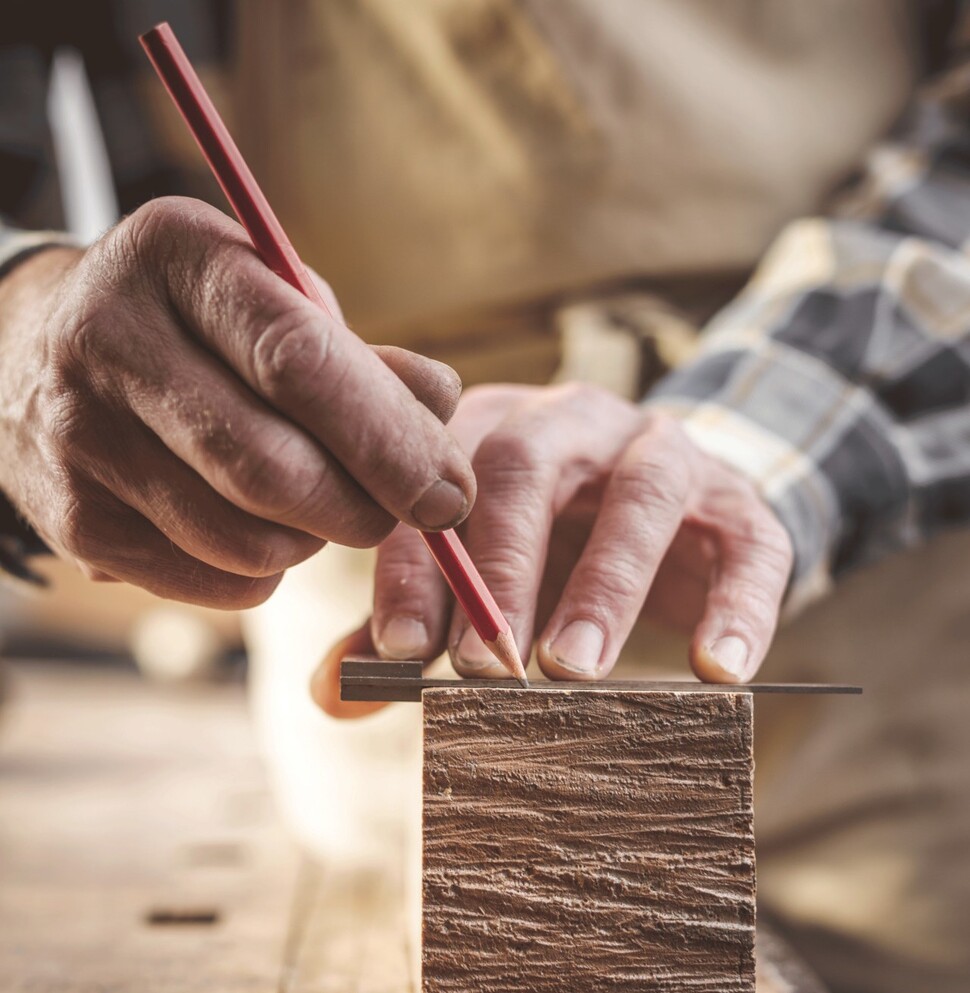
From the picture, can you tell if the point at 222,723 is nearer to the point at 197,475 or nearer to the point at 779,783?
the point at 779,783

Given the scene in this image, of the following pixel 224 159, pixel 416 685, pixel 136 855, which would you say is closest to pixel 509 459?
pixel 416 685

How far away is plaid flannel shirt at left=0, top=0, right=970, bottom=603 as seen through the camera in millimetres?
957

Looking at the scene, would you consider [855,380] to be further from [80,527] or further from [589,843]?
[80,527]

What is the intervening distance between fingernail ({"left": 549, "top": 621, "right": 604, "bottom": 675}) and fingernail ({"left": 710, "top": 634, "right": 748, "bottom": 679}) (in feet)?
0.27

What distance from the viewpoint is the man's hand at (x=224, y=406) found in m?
0.42

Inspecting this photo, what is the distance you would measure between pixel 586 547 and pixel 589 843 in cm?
21

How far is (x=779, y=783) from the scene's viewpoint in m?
1.24

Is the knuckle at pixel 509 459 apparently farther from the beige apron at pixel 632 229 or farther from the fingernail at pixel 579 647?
the beige apron at pixel 632 229

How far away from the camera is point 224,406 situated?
0.43 meters

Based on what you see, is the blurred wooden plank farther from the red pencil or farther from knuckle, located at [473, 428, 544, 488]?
the red pencil

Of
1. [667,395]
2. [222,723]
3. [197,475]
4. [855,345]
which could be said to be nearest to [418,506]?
[197,475]

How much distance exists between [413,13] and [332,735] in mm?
1006

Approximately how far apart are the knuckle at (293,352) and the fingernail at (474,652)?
230 millimetres

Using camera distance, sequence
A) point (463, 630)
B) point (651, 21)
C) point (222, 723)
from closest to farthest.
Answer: point (463, 630) → point (651, 21) → point (222, 723)
